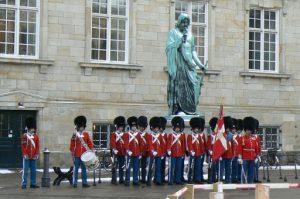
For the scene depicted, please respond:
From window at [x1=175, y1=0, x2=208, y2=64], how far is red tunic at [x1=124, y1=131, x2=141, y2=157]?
1007 cm

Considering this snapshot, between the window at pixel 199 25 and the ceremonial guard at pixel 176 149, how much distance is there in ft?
31.3

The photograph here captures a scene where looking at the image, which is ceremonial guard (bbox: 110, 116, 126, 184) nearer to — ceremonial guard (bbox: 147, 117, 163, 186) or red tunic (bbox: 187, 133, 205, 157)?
ceremonial guard (bbox: 147, 117, 163, 186)

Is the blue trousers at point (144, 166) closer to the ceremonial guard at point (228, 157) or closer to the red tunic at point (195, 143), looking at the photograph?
the red tunic at point (195, 143)

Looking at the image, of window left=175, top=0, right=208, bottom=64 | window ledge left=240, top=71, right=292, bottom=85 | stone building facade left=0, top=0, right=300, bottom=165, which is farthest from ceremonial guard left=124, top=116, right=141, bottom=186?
window ledge left=240, top=71, right=292, bottom=85

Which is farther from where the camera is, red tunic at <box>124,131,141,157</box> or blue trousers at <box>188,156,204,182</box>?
blue trousers at <box>188,156,204,182</box>

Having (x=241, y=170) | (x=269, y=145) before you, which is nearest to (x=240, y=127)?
(x=241, y=170)

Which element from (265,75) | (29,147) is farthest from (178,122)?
(265,75)

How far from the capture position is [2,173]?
76.0ft

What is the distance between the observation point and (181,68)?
21.0m

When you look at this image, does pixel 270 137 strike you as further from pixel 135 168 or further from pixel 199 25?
pixel 135 168

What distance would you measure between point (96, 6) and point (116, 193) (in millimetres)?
11052

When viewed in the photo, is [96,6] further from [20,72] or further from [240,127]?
[240,127]

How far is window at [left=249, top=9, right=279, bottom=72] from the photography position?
96.7 feet

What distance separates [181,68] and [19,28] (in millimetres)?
6789
